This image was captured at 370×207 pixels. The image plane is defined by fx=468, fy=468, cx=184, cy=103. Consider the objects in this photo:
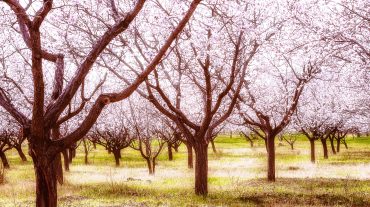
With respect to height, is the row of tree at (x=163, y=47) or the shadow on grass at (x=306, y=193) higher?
the row of tree at (x=163, y=47)

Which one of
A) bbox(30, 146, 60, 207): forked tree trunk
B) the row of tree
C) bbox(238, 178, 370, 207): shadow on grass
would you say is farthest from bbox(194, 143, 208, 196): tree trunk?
bbox(30, 146, 60, 207): forked tree trunk

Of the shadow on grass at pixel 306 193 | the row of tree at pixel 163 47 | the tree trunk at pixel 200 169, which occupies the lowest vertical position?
the shadow on grass at pixel 306 193

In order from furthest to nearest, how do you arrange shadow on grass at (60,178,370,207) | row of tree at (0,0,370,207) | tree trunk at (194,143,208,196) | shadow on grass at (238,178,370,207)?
tree trunk at (194,143,208,196)
shadow on grass at (238,178,370,207)
shadow on grass at (60,178,370,207)
row of tree at (0,0,370,207)

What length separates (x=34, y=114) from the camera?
9.42 metres

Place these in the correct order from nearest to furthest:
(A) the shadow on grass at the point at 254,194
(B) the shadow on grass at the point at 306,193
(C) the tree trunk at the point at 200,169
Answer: (A) the shadow on grass at the point at 254,194, (B) the shadow on grass at the point at 306,193, (C) the tree trunk at the point at 200,169

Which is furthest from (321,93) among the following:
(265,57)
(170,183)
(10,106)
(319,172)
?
(10,106)

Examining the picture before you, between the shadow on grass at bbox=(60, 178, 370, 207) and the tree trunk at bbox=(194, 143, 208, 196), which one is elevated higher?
the tree trunk at bbox=(194, 143, 208, 196)

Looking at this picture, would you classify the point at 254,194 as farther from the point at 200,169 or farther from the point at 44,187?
the point at 44,187

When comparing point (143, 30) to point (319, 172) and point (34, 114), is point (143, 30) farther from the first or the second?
point (319, 172)

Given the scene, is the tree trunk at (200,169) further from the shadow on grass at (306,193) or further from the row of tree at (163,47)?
the shadow on grass at (306,193)

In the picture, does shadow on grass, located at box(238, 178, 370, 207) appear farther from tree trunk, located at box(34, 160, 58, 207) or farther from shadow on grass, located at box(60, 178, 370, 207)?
tree trunk, located at box(34, 160, 58, 207)

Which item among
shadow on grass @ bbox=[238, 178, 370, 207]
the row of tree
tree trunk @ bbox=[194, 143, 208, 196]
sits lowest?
shadow on grass @ bbox=[238, 178, 370, 207]

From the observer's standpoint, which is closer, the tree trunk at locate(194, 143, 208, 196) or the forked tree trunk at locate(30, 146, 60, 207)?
the forked tree trunk at locate(30, 146, 60, 207)

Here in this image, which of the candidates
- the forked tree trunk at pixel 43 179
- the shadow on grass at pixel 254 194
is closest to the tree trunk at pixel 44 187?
the forked tree trunk at pixel 43 179
